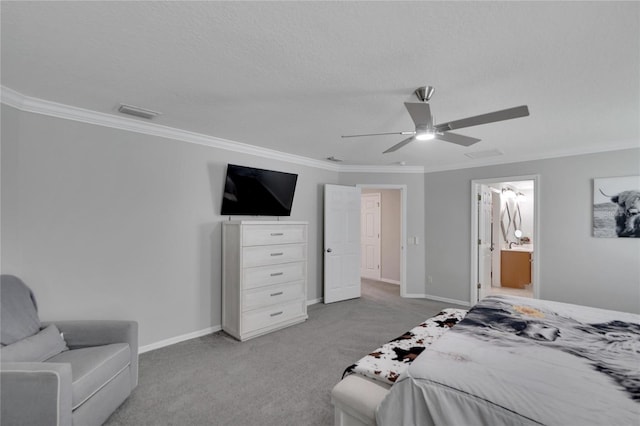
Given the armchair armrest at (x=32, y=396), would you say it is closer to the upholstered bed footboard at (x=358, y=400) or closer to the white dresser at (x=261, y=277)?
the upholstered bed footboard at (x=358, y=400)

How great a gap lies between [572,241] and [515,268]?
8.48ft

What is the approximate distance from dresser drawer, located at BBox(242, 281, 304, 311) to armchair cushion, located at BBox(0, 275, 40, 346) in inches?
69.6

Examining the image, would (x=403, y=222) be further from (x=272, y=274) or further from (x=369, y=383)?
(x=369, y=383)

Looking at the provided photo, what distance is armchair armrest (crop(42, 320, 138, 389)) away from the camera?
7.25 feet

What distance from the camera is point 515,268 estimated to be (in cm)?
618

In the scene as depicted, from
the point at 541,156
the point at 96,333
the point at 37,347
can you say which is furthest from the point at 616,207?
the point at 37,347

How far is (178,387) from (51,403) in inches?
40.1

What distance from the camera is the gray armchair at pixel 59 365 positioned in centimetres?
152

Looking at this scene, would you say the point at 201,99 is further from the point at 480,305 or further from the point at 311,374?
the point at 480,305

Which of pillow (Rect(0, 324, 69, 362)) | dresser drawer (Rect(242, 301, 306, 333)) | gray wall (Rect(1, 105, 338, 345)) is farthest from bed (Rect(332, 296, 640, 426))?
gray wall (Rect(1, 105, 338, 345))

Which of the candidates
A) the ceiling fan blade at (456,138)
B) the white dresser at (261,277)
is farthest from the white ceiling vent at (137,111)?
the ceiling fan blade at (456,138)

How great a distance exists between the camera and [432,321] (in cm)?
251

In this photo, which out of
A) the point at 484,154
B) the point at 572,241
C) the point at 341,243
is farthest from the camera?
the point at 341,243

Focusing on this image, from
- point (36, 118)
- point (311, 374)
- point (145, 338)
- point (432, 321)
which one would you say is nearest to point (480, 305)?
point (432, 321)
